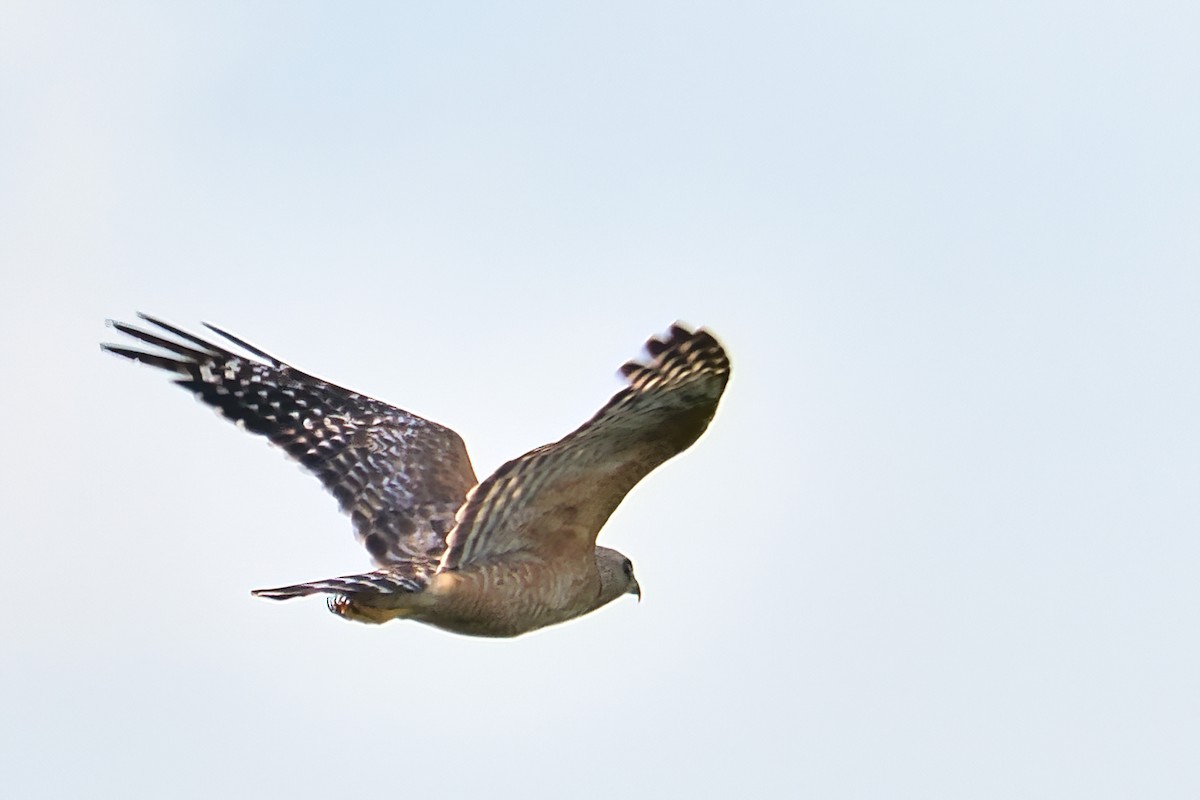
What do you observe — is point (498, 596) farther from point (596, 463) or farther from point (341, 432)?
point (341, 432)

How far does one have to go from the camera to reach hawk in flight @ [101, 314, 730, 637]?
1048 centimetres

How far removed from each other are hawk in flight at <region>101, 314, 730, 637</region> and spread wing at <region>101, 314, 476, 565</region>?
0.03 ft

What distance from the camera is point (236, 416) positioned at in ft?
46.4

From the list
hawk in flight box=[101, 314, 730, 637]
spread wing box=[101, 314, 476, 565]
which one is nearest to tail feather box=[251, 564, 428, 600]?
hawk in flight box=[101, 314, 730, 637]

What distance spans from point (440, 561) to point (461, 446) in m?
2.39

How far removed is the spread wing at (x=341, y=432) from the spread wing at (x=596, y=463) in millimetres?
1691

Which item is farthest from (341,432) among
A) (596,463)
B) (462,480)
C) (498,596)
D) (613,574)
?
(596,463)

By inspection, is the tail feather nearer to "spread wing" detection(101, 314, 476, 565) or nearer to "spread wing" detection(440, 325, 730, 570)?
"spread wing" detection(440, 325, 730, 570)

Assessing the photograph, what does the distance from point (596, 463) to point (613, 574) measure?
2403mm

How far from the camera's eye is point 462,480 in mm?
13930

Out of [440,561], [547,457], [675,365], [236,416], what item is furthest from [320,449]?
[675,365]

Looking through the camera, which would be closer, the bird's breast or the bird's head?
the bird's breast

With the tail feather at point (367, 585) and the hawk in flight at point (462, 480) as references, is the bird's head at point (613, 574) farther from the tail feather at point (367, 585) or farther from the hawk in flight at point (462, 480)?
the tail feather at point (367, 585)

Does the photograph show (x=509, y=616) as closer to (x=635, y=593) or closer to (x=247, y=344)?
(x=635, y=593)
